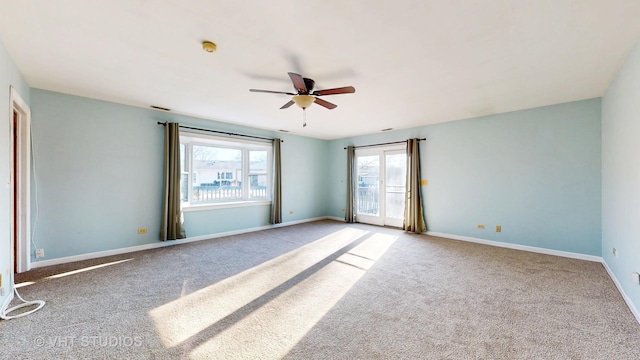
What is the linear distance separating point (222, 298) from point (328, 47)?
2659mm

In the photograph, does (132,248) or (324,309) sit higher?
(132,248)

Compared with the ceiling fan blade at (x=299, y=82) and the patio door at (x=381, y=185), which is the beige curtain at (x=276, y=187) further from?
the ceiling fan blade at (x=299, y=82)

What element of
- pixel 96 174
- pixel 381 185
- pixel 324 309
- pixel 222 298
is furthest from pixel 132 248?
pixel 381 185

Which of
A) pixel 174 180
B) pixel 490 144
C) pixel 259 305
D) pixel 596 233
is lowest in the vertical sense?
pixel 259 305

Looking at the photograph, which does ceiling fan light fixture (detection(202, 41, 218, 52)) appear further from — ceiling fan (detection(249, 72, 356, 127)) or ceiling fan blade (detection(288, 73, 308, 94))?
ceiling fan blade (detection(288, 73, 308, 94))

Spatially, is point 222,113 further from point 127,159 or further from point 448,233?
point 448,233

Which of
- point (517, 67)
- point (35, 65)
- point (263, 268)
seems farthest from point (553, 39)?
point (35, 65)

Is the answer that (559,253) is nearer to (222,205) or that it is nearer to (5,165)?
(222,205)

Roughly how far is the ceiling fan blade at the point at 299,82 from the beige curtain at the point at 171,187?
9.35 ft

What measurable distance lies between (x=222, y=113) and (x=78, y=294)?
10.4 ft

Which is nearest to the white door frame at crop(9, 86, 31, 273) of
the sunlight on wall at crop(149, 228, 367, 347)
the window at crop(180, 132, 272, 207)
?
the window at crop(180, 132, 272, 207)

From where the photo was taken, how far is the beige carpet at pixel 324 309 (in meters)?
1.85

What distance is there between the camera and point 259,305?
2.49 meters

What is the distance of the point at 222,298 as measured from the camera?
8.60 feet
